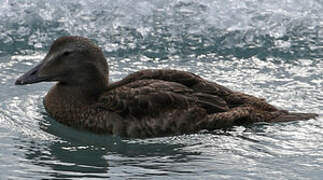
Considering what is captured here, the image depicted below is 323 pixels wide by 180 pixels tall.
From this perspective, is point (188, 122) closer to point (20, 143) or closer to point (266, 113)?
point (266, 113)

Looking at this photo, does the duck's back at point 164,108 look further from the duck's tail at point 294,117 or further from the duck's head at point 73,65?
the duck's head at point 73,65

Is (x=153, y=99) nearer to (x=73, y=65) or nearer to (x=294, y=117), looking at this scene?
(x=73, y=65)

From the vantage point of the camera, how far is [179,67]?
29.7 feet

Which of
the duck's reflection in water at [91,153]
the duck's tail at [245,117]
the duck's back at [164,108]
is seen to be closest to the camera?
the duck's reflection in water at [91,153]

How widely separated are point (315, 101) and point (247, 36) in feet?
7.89

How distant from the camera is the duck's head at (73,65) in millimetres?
7395

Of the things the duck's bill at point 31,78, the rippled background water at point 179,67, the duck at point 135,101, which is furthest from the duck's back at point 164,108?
the duck's bill at point 31,78

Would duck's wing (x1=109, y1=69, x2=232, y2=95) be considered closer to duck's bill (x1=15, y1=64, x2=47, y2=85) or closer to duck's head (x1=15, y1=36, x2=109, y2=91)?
duck's head (x1=15, y1=36, x2=109, y2=91)

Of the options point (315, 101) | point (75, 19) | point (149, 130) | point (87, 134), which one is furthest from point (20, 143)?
point (75, 19)

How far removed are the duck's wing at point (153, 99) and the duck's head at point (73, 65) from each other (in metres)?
0.25

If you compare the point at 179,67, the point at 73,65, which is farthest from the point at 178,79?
the point at 179,67

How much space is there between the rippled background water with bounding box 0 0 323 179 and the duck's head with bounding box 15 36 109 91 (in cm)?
45

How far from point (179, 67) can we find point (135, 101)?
2.05 meters

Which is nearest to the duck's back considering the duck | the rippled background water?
the duck
